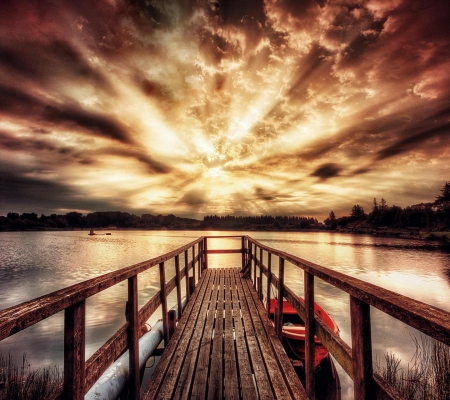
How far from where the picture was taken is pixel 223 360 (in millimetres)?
3537

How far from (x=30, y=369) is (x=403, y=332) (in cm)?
1313

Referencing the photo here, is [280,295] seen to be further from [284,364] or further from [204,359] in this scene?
[204,359]

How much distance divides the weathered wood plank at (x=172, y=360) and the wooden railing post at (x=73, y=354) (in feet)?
4.36

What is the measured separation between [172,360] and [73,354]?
7.29 feet

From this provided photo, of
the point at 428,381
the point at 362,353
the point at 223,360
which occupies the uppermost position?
the point at 362,353

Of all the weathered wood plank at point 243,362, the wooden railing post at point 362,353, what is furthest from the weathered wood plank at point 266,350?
the wooden railing post at point 362,353

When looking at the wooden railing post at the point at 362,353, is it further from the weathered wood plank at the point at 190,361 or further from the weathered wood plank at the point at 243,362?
the weathered wood plank at the point at 190,361

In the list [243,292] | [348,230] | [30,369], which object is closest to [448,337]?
[243,292]

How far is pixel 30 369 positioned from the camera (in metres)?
7.48

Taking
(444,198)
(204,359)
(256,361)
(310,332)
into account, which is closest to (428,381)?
(256,361)

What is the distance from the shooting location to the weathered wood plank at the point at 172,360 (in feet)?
9.19

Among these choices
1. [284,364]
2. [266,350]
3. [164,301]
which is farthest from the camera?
[164,301]

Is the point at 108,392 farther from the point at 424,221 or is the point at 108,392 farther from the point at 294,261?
the point at 424,221

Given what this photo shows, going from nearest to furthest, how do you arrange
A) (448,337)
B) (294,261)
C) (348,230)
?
(448,337), (294,261), (348,230)
